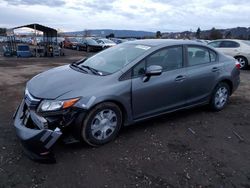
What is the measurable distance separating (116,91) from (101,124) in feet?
1.71

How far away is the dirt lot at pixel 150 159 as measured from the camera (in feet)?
10.2

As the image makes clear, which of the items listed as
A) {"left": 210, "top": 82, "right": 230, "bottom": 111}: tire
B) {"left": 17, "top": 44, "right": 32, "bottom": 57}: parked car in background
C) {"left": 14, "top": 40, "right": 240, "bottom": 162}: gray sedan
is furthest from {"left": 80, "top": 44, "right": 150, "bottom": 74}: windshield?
{"left": 17, "top": 44, "right": 32, "bottom": 57}: parked car in background

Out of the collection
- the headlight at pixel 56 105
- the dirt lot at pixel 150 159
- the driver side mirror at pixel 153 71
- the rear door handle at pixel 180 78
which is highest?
the driver side mirror at pixel 153 71

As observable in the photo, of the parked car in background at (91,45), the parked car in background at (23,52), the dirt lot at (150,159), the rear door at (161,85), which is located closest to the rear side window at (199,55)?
the rear door at (161,85)

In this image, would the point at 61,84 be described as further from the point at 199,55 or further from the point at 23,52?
the point at 23,52

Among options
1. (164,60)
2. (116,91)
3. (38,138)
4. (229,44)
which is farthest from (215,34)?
(38,138)

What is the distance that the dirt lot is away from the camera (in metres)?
3.09

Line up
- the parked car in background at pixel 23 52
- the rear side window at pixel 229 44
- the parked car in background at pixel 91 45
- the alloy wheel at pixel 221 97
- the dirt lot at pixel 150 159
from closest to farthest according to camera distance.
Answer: the dirt lot at pixel 150 159 < the alloy wheel at pixel 221 97 < the rear side window at pixel 229 44 < the parked car in background at pixel 23 52 < the parked car in background at pixel 91 45

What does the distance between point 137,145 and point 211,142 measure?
1.18 meters

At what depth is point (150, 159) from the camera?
3.58 m

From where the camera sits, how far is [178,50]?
477 cm

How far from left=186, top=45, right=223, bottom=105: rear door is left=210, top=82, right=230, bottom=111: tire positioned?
193 mm

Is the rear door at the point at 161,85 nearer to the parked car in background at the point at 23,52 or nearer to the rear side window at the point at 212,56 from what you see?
the rear side window at the point at 212,56

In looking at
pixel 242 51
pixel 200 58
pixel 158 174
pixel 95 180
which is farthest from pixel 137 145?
pixel 242 51
